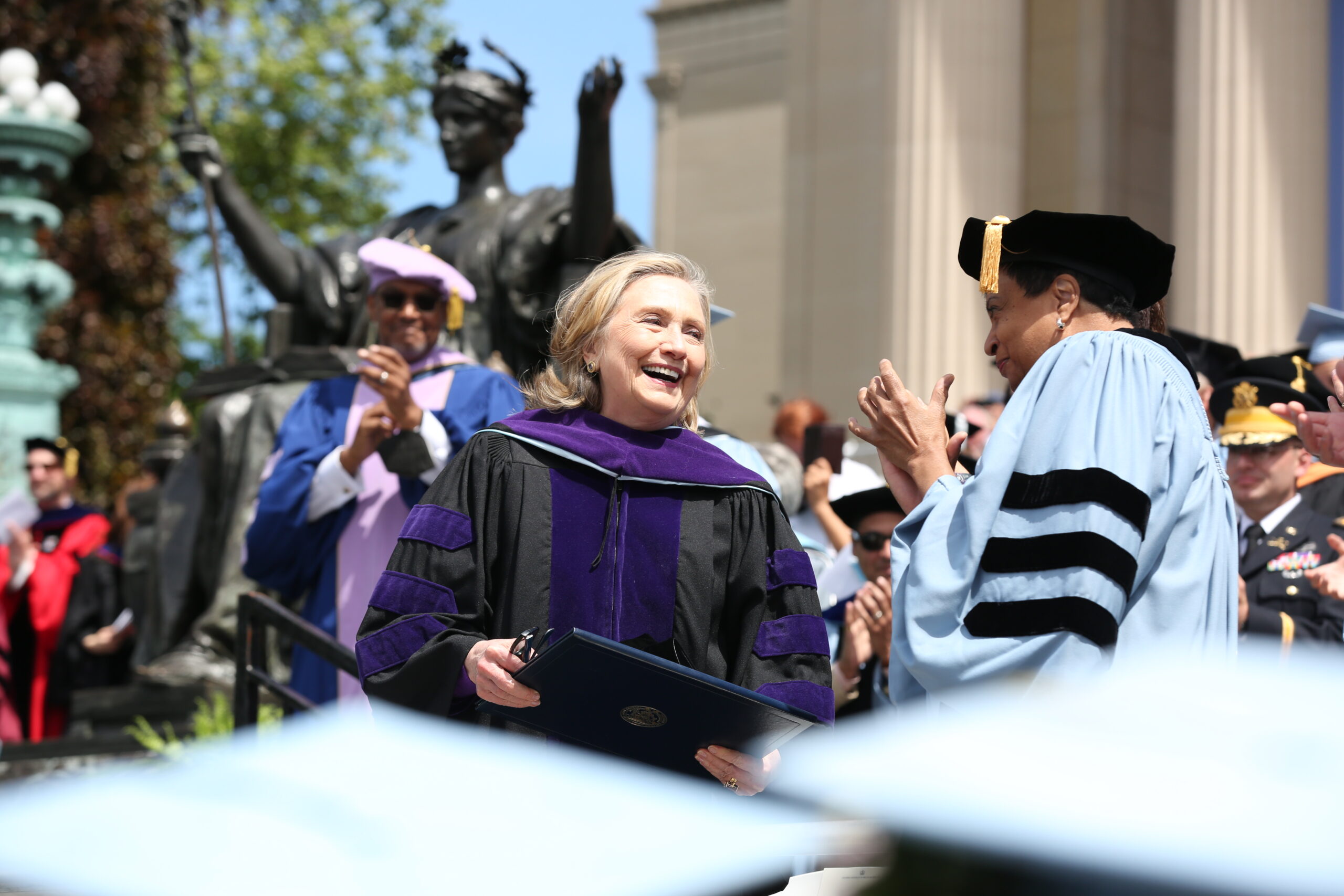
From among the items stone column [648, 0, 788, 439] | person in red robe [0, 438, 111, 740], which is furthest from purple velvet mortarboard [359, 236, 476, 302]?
stone column [648, 0, 788, 439]

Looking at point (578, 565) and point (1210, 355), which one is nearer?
point (578, 565)

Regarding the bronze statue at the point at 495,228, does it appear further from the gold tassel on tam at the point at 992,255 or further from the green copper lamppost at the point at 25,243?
the green copper lamppost at the point at 25,243

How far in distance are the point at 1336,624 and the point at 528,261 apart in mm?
3769

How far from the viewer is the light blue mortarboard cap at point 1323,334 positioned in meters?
6.40

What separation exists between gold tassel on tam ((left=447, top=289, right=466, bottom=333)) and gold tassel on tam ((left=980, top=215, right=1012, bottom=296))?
260 cm

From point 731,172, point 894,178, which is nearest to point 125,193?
point 731,172

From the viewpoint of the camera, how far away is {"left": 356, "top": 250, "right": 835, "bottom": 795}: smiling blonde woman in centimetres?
Answer: 315

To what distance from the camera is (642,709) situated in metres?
2.89

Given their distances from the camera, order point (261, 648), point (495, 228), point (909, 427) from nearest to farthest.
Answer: point (909, 427)
point (261, 648)
point (495, 228)

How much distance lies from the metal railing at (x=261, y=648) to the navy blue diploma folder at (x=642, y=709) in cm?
230

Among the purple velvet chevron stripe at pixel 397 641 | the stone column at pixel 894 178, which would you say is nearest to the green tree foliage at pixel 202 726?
the purple velvet chevron stripe at pixel 397 641

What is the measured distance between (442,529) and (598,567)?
12.9 inches

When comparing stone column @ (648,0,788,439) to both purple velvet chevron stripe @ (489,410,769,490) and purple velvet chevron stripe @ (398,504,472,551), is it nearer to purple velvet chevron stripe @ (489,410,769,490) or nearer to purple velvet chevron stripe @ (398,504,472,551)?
purple velvet chevron stripe @ (489,410,769,490)

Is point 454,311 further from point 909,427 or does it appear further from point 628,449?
point 909,427
